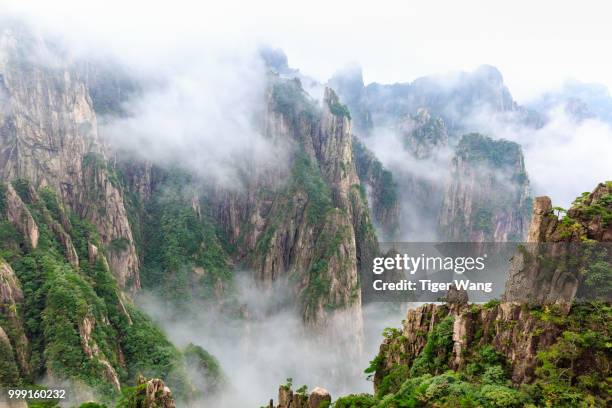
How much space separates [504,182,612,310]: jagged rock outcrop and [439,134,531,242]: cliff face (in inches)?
4606

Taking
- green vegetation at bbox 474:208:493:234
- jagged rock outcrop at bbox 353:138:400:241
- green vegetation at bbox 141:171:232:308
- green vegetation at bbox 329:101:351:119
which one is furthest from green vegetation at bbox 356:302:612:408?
jagged rock outcrop at bbox 353:138:400:241

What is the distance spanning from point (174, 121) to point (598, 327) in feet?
442

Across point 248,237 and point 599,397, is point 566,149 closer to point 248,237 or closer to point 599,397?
point 248,237

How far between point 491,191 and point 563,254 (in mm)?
125935

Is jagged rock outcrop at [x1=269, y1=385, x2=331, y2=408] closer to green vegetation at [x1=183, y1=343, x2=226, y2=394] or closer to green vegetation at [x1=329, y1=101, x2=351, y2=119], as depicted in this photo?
green vegetation at [x1=183, y1=343, x2=226, y2=394]

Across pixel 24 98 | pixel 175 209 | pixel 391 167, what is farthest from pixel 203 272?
pixel 391 167

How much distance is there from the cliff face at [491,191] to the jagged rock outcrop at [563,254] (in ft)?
384

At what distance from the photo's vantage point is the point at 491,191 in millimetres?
141125

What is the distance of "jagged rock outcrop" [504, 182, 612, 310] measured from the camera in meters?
21.7

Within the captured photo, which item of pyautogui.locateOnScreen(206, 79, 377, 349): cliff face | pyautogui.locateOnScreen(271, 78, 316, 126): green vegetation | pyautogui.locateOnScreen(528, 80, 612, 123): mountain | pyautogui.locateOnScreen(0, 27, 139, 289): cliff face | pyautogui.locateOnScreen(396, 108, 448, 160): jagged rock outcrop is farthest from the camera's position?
pyautogui.locateOnScreen(528, 80, 612, 123): mountain

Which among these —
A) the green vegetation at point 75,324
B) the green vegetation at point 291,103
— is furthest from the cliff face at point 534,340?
the green vegetation at point 291,103

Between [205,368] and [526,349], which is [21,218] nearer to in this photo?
[205,368]

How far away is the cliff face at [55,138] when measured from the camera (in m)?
82.9

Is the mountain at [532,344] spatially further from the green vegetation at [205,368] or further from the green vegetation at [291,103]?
the green vegetation at [291,103]
